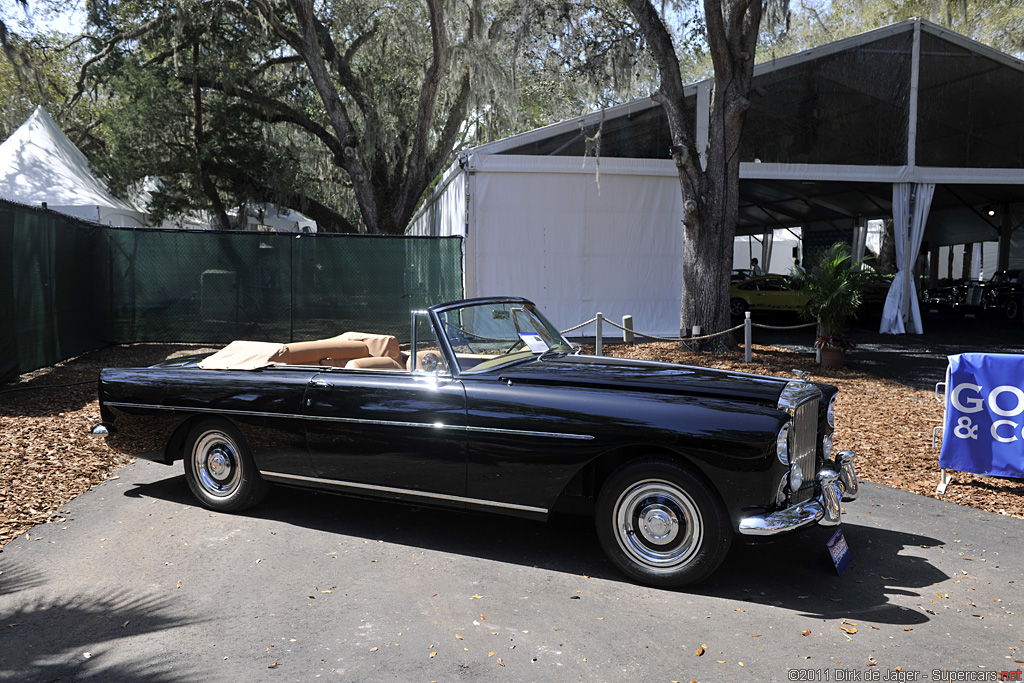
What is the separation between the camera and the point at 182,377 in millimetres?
5305

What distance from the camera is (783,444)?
386cm

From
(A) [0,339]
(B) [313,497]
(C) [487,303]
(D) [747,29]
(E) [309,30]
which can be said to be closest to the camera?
(C) [487,303]

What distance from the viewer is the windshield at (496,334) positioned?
4.73m

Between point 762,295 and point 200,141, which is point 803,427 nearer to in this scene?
point 762,295

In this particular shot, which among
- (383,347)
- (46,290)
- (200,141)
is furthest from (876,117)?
(200,141)

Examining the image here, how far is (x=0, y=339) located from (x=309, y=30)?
11.5m

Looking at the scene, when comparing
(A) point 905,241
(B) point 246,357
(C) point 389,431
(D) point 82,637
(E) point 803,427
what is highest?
(A) point 905,241

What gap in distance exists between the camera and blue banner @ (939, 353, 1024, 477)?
576 cm

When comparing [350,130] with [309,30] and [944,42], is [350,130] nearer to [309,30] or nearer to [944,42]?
[309,30]

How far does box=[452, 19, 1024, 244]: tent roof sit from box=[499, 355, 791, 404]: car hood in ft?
38.7

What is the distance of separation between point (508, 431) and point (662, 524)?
943mm

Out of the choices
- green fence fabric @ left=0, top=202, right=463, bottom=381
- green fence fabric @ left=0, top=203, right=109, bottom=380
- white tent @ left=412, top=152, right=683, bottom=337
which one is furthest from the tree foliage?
green fence fabric @ left=0, top=203, right=109, bottom=380

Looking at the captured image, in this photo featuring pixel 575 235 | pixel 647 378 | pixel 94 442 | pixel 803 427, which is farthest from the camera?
pixel 575 235

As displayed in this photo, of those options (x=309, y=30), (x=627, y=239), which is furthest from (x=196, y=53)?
(x=627, y=239)
